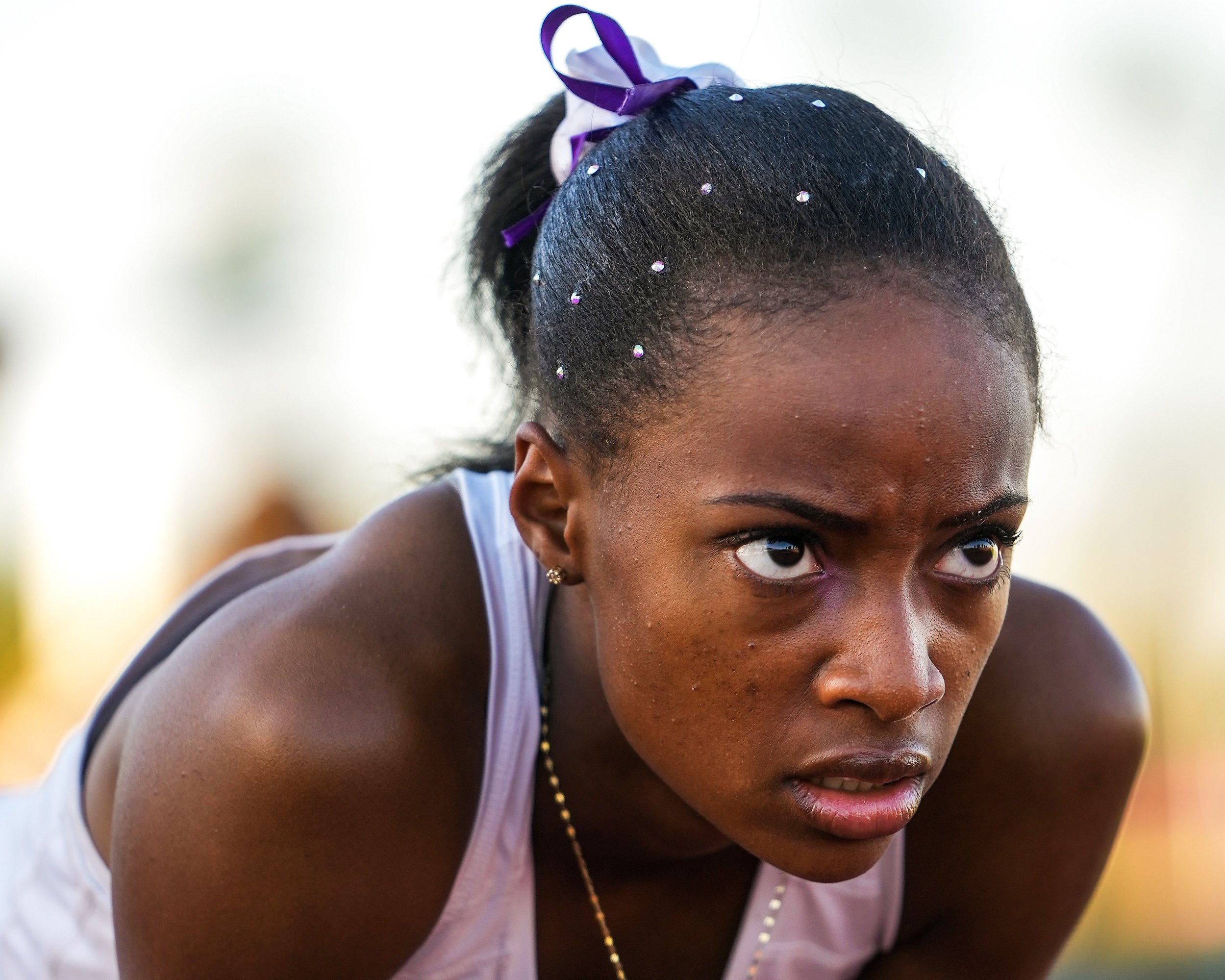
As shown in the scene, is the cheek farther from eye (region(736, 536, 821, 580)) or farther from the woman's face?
eye (region(736, 536, 821, 580))

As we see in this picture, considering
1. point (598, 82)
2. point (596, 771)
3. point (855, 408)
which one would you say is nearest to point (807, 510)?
point (855, 408)

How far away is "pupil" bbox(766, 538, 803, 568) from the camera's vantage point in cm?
127

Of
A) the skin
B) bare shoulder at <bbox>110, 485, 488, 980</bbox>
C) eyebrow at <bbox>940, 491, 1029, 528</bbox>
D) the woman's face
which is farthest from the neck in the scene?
eyebrow at <bbox>940, 491, 1029, 528</bbox>

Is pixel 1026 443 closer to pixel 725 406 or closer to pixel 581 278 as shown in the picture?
pixel 725 406

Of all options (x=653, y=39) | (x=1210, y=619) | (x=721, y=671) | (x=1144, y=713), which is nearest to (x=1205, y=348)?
(x=1210, y=619)

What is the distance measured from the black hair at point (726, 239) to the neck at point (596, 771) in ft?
1.09

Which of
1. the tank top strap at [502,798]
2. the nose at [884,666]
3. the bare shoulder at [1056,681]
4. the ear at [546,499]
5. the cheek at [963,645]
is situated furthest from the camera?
the bare shoulder at [1056,681]

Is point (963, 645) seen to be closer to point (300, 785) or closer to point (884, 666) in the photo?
point (884, 666)

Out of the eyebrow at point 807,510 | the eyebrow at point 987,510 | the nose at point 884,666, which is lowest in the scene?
the nose at point 884,666

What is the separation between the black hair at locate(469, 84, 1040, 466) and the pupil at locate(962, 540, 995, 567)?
17cm

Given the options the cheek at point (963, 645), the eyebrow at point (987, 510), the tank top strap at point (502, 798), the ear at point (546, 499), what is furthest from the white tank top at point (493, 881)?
the eyebrow at point (987, 510)

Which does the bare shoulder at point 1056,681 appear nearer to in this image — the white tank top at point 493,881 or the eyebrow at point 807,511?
the white tank top at point 493,881

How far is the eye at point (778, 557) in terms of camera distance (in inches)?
49.9

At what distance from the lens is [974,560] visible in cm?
136
